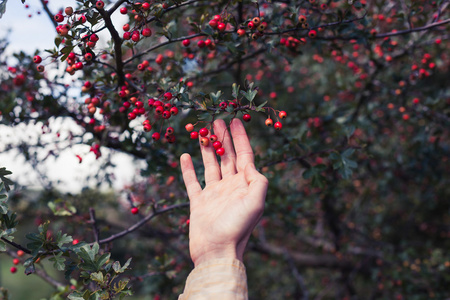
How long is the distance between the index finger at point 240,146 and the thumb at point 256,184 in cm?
16

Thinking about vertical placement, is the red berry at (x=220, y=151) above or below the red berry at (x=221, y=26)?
below

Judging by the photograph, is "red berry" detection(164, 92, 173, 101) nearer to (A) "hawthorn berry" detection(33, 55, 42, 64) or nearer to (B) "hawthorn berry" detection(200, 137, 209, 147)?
(B) "hawthorn berry" detection(200, 137, 209, 147)

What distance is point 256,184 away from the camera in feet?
6.11

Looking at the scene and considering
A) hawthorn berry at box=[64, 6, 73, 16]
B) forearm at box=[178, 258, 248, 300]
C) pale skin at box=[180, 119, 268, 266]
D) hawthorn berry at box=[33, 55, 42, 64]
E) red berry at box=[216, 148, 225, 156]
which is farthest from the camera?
hawthorn berry at box=[33, 55, 42, 64]

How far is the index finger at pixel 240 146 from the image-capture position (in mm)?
2166

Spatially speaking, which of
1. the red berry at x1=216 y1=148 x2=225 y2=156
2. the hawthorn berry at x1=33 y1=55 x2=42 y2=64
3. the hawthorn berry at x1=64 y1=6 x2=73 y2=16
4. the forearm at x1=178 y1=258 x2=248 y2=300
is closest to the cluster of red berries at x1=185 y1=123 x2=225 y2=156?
the red berry at x1=216 y1=148 x2=225 y2=156

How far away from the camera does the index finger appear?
2.17m

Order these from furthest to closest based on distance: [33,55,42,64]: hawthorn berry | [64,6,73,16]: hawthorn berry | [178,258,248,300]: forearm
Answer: [33,55,42,64]: hawthorn berry
[64,6,73,16]: hawthorn berry
[178,258,248,300]: forearm

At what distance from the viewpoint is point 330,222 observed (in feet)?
17.7

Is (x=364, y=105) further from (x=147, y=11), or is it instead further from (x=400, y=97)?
(x=147, y=11)

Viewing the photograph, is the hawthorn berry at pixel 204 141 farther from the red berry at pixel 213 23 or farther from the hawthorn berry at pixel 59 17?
the hawthorn berry at pixel 59 17

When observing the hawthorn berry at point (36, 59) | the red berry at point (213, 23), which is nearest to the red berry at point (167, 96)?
the red berry at point (213, 23)

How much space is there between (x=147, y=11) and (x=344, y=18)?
5.27 feet

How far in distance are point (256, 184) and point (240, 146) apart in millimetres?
393
